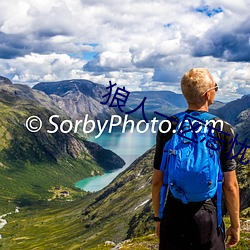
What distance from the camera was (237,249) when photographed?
24422 millimetres

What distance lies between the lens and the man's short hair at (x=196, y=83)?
10.9m

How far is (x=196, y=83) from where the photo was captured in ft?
35.8

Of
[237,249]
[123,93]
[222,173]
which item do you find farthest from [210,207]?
[237,249]

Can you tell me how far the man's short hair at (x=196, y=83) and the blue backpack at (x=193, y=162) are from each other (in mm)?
640

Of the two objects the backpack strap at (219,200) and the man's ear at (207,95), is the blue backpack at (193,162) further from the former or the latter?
the man's ear at (207,95)

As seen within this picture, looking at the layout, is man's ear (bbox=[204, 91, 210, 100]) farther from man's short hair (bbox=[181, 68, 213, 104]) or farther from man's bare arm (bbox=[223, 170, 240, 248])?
man's bare arm (bbox=[223, 170, 240, 248])

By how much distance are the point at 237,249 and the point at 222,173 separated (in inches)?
623

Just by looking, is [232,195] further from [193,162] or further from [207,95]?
[207,95]

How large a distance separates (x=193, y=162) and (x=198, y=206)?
1483 millimetres

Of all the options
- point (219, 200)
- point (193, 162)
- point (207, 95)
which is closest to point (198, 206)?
point (219, 200)

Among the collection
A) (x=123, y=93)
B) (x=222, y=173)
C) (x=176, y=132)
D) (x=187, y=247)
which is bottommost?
(x=187, y=247)

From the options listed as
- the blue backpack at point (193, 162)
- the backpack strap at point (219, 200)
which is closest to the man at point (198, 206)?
the backpack strap at point (219, 200)

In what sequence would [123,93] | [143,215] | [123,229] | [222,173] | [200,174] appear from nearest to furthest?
1. [200,174]
2. [222,173]
3. [123,93]
4. [143,215]
5. [123,229]

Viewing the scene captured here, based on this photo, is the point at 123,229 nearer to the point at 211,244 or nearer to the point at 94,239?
the point at 94,239
